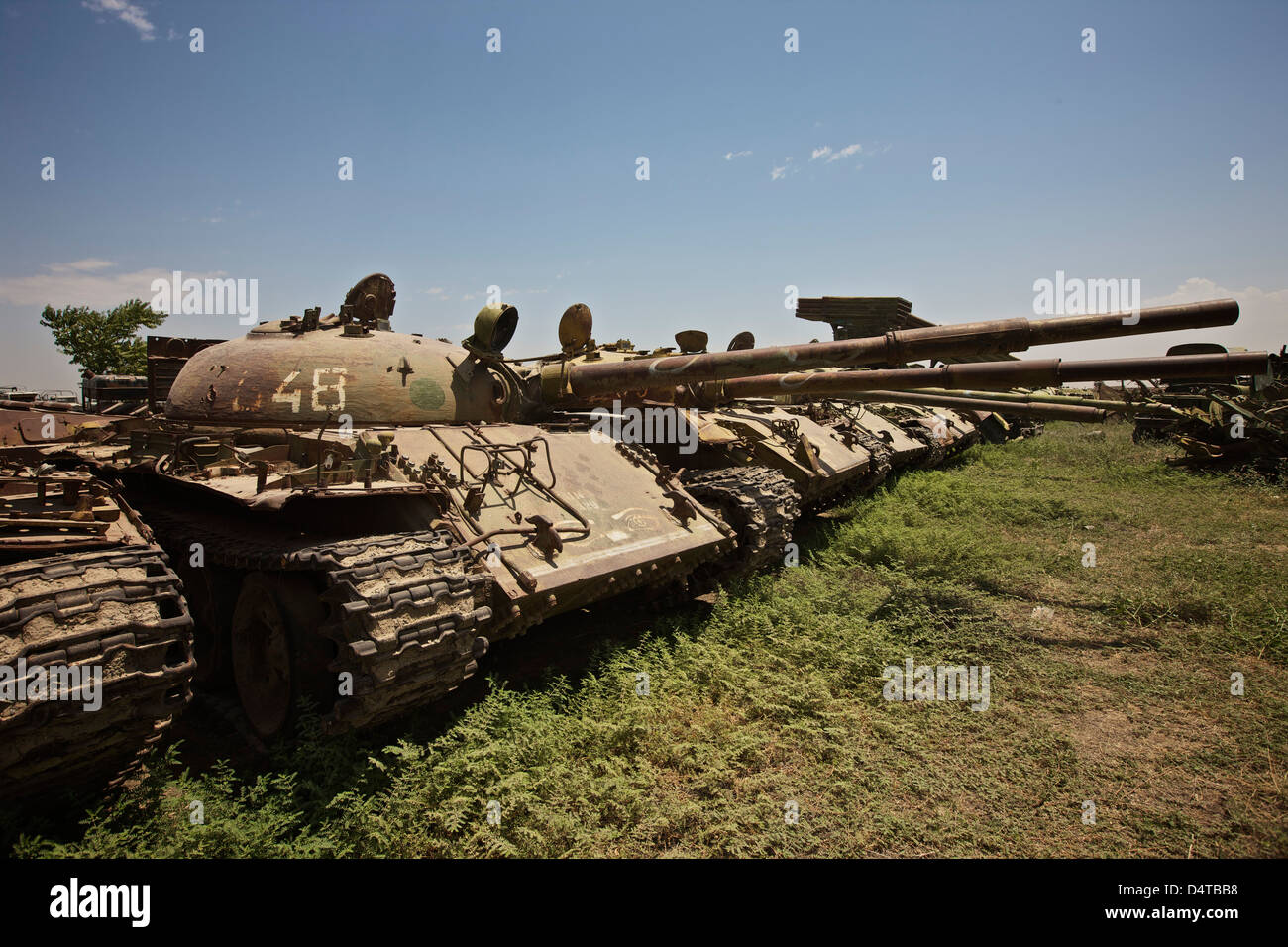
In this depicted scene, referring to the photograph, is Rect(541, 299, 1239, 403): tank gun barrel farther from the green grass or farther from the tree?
the tree

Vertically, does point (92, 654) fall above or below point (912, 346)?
below

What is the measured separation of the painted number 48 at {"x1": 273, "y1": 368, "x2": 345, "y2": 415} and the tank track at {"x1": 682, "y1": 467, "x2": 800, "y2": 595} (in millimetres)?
3353

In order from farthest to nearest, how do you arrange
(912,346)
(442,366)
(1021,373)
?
(442,366), (1021,373), (912,346)

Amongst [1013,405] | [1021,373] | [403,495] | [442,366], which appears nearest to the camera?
[403,495]

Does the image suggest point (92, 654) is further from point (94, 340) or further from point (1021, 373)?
point (94, 340)

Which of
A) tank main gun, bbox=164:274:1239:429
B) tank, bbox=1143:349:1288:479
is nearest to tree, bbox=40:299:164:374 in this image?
tank main gun, bbox=164:274:1239:429

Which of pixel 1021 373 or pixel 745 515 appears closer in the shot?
pixel 1021 373

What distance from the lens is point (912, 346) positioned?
539cm

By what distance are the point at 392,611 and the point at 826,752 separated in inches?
109

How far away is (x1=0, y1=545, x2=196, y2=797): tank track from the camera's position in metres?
3.16

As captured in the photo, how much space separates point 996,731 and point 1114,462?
49.5ft

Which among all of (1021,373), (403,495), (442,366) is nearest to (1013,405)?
(1021,373)
